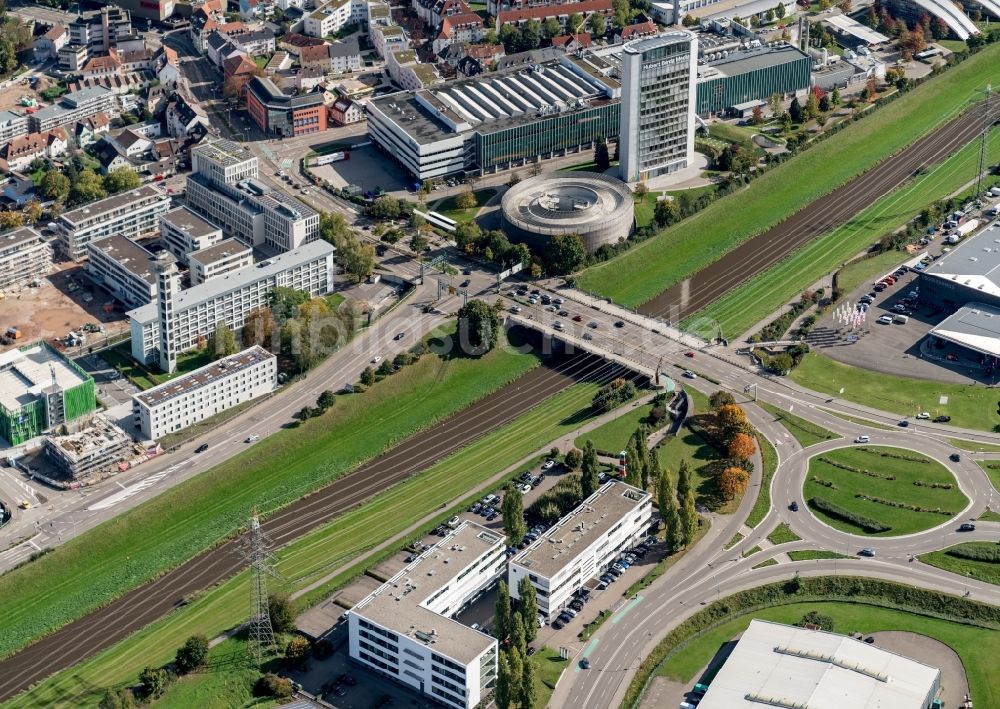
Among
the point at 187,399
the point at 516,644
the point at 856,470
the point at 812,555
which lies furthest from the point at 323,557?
the point at 856,470

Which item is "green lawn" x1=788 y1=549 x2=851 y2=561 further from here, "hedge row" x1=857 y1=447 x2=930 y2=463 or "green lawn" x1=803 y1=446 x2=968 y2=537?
"hedge row" x1=857 y1=447 x2=930 y2=463

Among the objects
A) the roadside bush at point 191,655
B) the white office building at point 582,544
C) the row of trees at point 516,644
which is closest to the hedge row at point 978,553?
the white office building at point 582,544

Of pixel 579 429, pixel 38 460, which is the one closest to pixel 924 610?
pixel 579 429

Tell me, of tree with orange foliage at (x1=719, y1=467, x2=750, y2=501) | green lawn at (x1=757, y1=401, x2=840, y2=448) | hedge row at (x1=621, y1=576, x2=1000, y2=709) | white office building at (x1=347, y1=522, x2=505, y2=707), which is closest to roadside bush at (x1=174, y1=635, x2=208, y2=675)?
white office building at (x1=347, y1=522, x2=505, y2=707)

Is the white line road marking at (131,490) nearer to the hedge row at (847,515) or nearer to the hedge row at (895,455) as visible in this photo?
the hedge row at (847,515)

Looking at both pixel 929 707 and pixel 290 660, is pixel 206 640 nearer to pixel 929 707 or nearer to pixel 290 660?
pixel 290 660

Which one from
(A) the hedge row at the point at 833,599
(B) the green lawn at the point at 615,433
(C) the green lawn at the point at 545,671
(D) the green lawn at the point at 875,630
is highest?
(B) the green lawn at the point at 615,433

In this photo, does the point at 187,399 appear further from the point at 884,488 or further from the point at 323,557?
the point at 884,488
